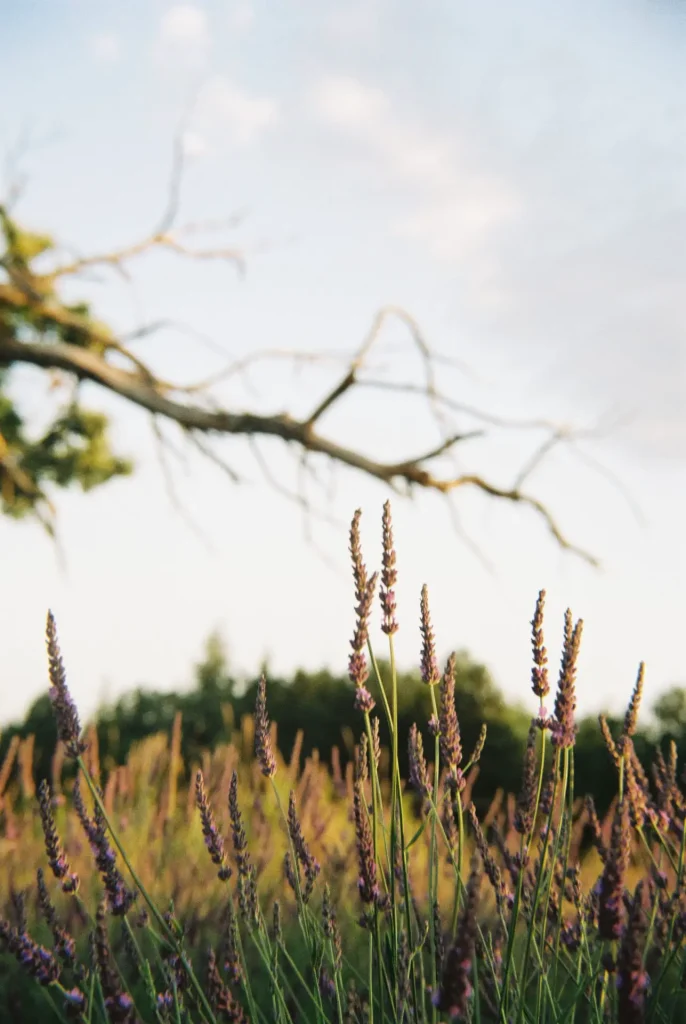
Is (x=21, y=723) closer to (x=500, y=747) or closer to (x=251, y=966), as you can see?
(x=500, y=747)

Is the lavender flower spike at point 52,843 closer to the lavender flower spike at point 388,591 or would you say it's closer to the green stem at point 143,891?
the green stem at point 143,891

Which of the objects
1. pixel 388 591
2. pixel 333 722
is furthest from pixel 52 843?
pixel 333 722

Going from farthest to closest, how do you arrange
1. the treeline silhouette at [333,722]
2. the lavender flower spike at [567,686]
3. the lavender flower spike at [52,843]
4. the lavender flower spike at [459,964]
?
the treeline silhouette at [333,722]
the lavender flower spike at [52,843]
the lavender flower spike at [567,686]
the lavender flower spike at [459,964]

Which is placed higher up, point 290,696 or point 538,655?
point 290,696

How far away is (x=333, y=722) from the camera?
325 inches

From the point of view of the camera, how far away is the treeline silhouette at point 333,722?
318 inches

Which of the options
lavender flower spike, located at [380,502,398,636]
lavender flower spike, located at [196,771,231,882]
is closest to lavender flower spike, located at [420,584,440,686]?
lavender flower spike, located at [380,502,398,636]

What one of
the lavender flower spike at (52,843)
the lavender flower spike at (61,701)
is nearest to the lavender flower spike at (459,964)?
the lavender flower spike at (61,701)

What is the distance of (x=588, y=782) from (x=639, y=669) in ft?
21.9

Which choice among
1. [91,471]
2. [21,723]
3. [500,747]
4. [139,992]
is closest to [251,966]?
[139,992]

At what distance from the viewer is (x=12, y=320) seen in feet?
44.1

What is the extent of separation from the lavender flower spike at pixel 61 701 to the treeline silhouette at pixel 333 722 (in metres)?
6.11

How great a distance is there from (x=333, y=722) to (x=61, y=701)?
673 centimetres

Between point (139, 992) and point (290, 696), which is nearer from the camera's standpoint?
point (139, 992)
